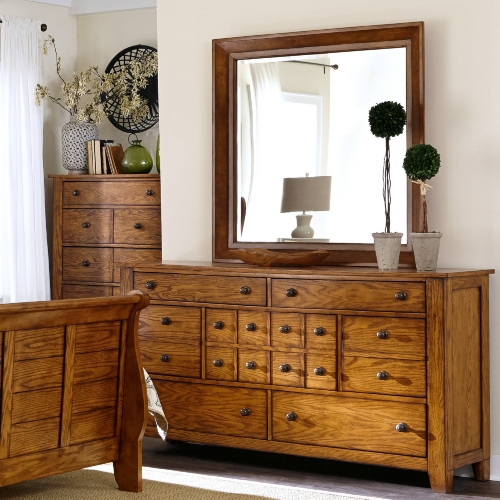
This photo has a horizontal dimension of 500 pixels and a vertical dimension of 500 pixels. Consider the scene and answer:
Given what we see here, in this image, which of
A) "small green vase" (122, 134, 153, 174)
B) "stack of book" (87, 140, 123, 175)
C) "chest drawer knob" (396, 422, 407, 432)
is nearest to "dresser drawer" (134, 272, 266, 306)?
"chest drawer knob" (396, 422, 407, 432)

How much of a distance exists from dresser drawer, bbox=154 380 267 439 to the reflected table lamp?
2.68 ft

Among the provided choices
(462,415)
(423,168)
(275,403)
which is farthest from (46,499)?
(423,168)

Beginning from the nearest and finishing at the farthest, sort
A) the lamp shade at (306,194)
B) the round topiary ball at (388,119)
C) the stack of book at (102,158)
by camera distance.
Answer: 1. the round topiary ball at (388,119)
2. the lamp shade at (306,194)
3. the stack of book at (102,158)

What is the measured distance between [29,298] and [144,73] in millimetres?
1605

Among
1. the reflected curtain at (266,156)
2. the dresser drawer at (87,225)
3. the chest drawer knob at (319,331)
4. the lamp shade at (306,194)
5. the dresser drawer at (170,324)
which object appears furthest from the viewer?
the dresser drawer at (87,225)

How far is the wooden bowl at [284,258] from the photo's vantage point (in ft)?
12.1

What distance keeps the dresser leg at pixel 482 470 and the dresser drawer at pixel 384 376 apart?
497mm

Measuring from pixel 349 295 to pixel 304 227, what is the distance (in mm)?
634

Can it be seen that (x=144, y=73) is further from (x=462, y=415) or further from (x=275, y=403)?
(x=462, y=415)

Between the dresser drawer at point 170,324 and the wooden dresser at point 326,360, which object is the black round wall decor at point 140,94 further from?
the dresser drawer at point 170,324

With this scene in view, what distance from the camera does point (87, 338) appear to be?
3035 millimetres

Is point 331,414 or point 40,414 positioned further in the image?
point 331,414

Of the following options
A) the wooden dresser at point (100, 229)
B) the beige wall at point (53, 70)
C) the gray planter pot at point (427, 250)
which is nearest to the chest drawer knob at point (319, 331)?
the gray planter pot at point (427, 250)

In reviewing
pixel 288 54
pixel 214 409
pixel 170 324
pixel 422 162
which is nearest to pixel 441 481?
pixel 214 409
